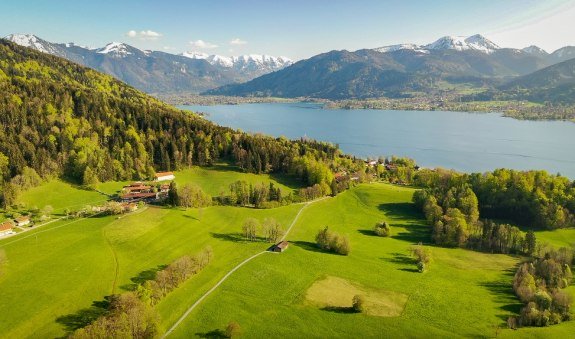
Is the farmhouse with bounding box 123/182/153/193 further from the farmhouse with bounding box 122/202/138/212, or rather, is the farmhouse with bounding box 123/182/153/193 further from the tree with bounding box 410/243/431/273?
the tree with bounding box 410/243/431/273

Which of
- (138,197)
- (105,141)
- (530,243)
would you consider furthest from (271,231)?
(105,141)

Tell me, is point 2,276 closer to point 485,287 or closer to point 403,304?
point 403,304

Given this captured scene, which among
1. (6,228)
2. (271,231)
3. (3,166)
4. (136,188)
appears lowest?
(271,231)

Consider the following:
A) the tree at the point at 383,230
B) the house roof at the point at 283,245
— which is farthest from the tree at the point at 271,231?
the tree at the point at 383,230

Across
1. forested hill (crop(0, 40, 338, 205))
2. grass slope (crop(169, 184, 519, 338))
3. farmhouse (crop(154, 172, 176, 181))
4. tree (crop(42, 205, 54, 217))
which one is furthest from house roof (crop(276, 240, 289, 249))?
farmhouse (crop(154, 172, 176, 181))

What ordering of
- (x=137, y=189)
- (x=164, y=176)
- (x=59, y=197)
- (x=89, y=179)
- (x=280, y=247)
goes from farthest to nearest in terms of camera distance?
(x=164, y=176) → (x=89, y=179) → (x=137, y=189) → (x=59, y=197) → (x=280, y=247)

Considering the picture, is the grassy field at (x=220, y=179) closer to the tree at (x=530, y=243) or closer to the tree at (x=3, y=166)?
the tree at (x=3, y=166)

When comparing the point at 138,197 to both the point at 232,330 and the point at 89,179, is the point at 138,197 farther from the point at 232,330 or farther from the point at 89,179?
the point at 232,330
